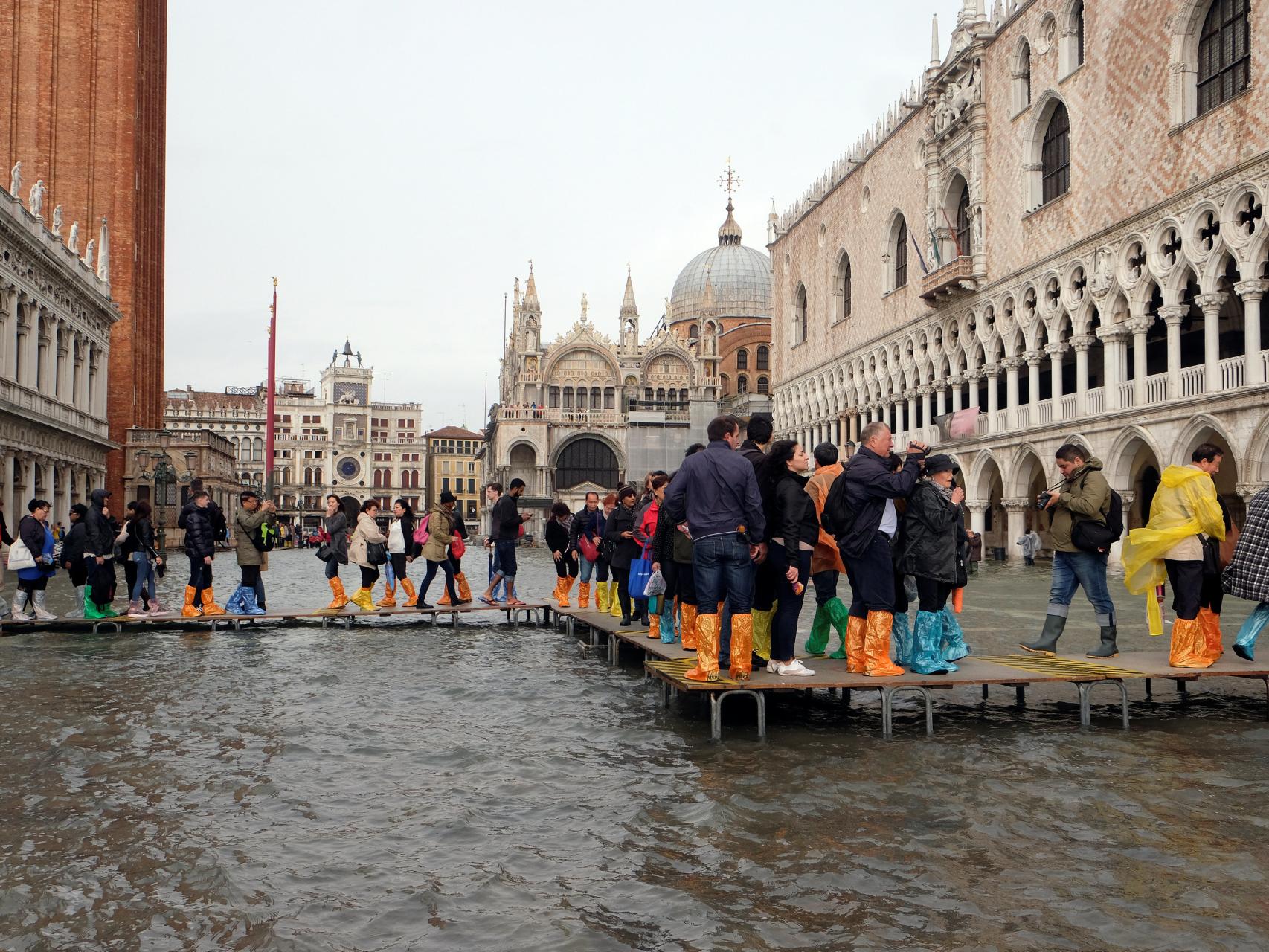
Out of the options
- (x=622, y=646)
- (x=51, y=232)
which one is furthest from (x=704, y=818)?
(x=51, y=232)

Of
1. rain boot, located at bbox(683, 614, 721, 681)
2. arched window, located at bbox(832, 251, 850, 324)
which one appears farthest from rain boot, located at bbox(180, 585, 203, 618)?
arched window, located at bbox(832, 251, 850, 324)

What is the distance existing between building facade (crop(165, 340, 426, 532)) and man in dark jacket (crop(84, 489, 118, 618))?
101281 millimetres

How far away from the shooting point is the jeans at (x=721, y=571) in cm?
798

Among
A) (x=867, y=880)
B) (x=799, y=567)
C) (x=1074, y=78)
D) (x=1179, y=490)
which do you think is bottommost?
(x=867, y=880)

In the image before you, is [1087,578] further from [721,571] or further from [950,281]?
[950,281]

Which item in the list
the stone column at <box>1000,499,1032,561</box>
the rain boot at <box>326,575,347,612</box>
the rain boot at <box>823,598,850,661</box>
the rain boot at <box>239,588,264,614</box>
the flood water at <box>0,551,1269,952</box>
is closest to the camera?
the flood water at <box>0,551,1269,952</box>

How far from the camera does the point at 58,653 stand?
12438 mm

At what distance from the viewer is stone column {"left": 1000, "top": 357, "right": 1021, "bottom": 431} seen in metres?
33.6

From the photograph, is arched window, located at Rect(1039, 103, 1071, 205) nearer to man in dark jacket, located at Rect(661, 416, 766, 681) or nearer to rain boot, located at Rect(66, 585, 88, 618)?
rain boot, located at Rect(66, 585, 88, 618)

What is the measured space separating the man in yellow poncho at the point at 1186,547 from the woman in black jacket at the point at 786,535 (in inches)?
103

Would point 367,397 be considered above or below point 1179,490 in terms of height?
above

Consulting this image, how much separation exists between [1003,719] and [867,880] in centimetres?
399

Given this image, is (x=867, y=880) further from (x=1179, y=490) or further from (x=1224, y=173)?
(x=1224, y=173)

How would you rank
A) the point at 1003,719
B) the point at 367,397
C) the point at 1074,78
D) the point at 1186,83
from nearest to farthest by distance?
the point at 1003,719 → the point at 1186,83 → the point at 1074,78 → the point at 367,397
